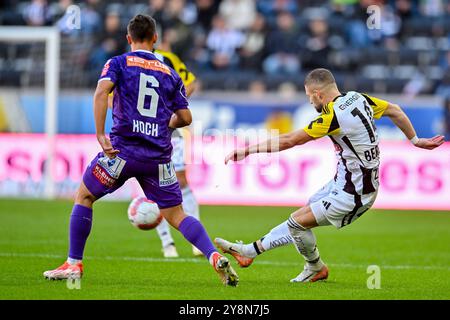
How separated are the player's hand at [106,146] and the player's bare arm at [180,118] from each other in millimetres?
733

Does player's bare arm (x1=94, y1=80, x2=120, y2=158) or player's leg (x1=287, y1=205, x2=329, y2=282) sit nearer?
player's bare arm (x1=94, y1=80, x2=120, y2=158)

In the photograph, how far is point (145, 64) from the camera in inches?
340

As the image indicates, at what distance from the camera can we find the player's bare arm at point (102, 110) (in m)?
8.32

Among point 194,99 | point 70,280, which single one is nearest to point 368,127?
point 70,280

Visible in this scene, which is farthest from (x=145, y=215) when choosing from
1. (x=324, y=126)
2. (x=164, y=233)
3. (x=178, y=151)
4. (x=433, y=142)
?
(x=433, y=142)

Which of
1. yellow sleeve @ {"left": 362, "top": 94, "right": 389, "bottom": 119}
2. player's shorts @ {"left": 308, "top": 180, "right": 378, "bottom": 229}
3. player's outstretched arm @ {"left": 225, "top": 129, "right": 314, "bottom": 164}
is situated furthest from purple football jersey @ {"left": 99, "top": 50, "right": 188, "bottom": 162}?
yellow sleeve @ {"left": 362, "top": 94, "right": 389, "bottom": 119}

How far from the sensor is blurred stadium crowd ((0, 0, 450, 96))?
21.8 metres

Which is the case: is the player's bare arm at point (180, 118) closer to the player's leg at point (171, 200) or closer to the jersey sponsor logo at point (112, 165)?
the player's leg at point (171, 200)

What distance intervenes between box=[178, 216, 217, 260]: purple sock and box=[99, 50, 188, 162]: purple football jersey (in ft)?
1.91

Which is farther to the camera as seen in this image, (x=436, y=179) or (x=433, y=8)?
(x=433, y=8)

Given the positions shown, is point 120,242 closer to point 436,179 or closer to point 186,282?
point 186,282

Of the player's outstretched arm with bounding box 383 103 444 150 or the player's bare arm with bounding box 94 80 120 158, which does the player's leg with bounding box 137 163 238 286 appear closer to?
the player's bare arm with bounding box 94 80 120 158

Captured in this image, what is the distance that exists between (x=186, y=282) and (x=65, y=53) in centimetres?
1307
